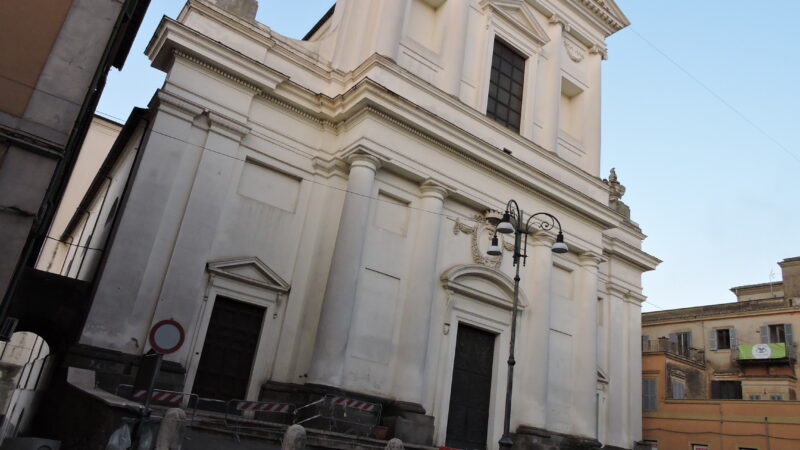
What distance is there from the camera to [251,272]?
41.3 ft

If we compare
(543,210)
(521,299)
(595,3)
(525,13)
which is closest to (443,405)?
(521,299)

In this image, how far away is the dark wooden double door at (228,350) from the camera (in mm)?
11750

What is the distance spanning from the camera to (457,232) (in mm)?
14969

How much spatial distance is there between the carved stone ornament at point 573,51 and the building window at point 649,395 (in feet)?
50.5

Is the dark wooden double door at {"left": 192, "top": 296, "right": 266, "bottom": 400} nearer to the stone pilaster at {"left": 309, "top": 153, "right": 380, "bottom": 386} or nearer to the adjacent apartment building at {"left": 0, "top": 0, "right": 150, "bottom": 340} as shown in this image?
the stone pilaster at {"left": 309, "top": 153, "right": 380, "bottom": 386}

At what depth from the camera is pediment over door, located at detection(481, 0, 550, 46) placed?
17498mm

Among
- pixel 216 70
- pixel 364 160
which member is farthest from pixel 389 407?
pixel 216 70

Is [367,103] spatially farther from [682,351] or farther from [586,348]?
[682,351]

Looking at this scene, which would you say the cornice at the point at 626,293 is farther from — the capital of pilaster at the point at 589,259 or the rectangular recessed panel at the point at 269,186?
the rectangular recessed panel at the point at 269,186

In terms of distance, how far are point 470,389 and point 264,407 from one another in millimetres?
5419

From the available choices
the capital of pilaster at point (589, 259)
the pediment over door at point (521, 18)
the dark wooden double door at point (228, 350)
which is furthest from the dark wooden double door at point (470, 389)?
the pediment over door at point (521, 18)

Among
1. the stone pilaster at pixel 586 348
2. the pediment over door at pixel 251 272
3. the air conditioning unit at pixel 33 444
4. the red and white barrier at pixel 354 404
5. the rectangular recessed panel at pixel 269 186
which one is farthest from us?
the stone pilaster at pixel 586 348

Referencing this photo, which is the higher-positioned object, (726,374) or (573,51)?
(573,51)

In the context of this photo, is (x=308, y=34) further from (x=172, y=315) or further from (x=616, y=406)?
(x=616, y=406)
